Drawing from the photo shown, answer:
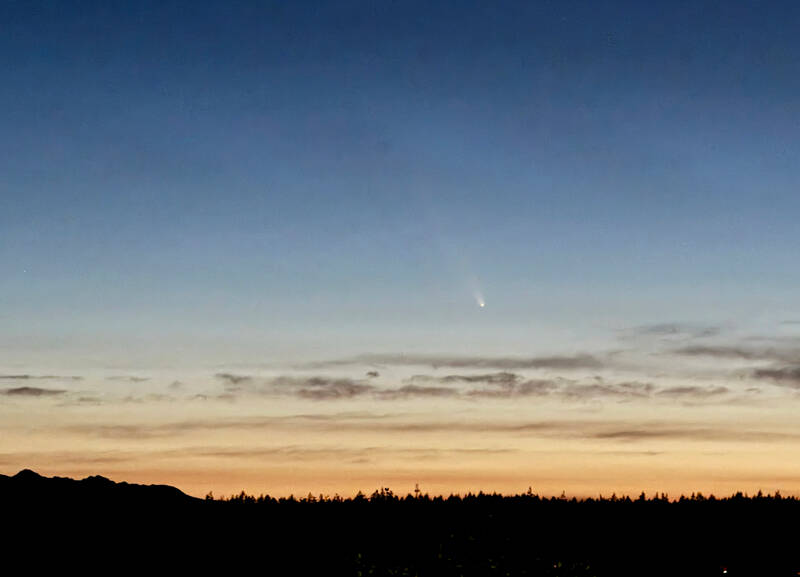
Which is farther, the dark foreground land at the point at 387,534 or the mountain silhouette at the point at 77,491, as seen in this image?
the mountain silhouette at the point at 77,491

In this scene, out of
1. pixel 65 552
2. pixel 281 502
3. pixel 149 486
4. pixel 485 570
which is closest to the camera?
pixel 485 570

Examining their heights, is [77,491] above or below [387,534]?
above

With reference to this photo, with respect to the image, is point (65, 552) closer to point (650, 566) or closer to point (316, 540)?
point (316, 540)

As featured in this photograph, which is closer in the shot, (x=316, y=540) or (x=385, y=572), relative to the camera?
(x=385, y=572)

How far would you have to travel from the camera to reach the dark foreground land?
3819 centimetres

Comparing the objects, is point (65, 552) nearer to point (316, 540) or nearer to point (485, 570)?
point (316, 540)

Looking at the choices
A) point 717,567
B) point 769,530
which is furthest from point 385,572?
point 769,530

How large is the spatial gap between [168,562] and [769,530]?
26698 mm

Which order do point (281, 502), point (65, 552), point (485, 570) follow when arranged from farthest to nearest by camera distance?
point (281, 502), point (65, 552), point (485, 570)

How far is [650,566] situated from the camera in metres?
44.4

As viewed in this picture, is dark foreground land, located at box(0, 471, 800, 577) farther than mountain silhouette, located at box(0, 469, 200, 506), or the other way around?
mountain silhouette, located at box(0, 469, 200, 506)

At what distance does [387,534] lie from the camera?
45.8 meters

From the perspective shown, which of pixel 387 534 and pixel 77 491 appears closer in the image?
pixel 77 491

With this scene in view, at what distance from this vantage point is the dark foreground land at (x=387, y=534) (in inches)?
1503
